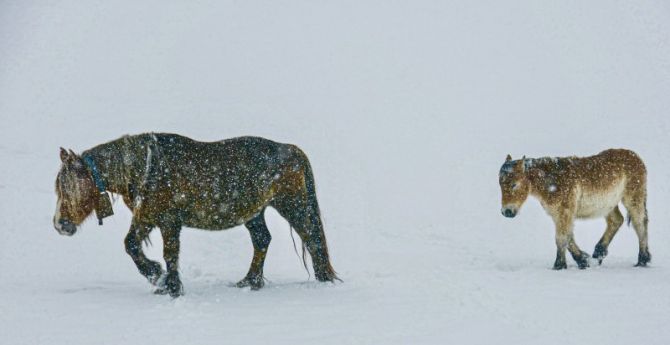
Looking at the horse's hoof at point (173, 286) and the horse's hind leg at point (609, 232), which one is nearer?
the horse's hoof at point (173, 286)

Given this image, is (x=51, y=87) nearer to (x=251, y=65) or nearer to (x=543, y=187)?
(x=251, y=65)

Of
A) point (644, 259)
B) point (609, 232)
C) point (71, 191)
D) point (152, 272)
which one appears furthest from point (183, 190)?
point (644, 259)

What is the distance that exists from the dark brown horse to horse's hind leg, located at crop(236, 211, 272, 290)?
1 centimetres

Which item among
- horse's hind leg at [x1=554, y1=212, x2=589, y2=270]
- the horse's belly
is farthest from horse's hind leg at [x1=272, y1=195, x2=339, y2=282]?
the horse's belly

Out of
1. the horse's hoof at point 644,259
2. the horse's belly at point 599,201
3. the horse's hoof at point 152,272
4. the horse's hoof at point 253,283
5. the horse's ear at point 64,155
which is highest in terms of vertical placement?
the horse's ear at point 64,155

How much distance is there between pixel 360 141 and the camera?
29.5m

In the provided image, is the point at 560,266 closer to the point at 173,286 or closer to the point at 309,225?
the point at 309,225

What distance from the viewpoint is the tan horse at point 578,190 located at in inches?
364

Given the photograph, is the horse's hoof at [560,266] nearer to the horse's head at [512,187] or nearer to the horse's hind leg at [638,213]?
the horse's head at [512,187]

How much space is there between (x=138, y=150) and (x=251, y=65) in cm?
3635

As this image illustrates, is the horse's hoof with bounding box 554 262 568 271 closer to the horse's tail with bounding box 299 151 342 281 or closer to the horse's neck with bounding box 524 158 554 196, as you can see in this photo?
the horse's neck with bounding box 524 158 554 196

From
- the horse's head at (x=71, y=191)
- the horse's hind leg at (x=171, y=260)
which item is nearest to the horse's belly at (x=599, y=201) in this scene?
the horse's hind leg at (x=171, y=260)

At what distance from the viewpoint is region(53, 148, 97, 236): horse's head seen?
698 cm

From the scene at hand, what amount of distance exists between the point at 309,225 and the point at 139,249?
6.95ft
